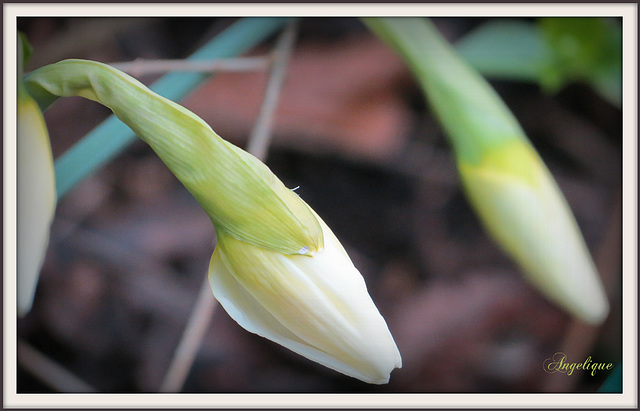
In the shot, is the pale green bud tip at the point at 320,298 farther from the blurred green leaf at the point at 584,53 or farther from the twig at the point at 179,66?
the blurred green leaf at the point at 584,53

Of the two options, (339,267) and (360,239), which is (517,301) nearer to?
(360,239)

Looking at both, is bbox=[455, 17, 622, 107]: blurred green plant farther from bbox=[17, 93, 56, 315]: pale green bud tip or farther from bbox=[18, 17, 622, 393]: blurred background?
bbox=[17, 93, 56, 315]: pale green bud tip

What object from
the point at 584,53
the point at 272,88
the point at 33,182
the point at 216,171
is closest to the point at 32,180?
the point at 33,182

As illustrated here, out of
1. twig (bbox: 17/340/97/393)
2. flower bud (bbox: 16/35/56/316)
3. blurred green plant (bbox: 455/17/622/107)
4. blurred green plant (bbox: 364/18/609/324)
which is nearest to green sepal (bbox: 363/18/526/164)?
blurred green plant (bbox: 364/18/609/324)

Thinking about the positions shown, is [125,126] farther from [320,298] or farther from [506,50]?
[506,50]

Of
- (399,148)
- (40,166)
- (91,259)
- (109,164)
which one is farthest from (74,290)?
(399,148)

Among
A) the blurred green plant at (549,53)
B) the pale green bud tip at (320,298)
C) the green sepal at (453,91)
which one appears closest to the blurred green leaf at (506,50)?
the blurred green plant at (549,53)
